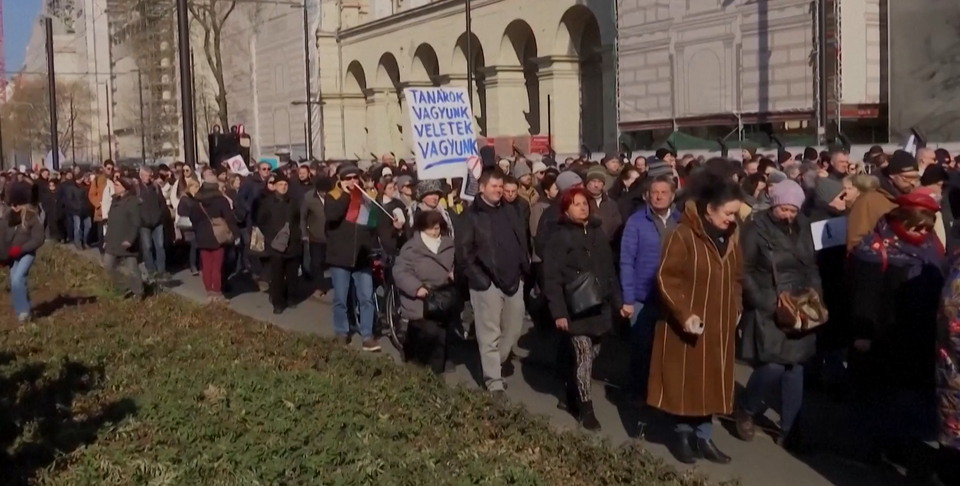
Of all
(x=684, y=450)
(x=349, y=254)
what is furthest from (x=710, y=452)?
(x=349, y=254)

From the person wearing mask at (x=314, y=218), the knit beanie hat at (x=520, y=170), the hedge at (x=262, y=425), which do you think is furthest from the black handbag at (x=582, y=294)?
the knit beanie hat at (x=520, y=170)

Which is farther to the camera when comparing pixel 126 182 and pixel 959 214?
pixel 126 182

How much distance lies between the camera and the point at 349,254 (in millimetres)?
11992

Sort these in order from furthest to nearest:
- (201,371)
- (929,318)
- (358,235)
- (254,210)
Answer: (254,210)
(358,235)
(201,371)
(929,318)

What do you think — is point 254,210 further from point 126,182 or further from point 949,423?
point 949,423

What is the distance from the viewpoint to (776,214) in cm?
771

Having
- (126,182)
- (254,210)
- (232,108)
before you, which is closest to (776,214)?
(254,210)

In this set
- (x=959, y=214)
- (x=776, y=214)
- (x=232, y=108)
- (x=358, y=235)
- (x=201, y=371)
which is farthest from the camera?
(x=232, y=108)

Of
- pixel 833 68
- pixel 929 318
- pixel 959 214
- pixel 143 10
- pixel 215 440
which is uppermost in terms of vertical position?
pixel 143 10

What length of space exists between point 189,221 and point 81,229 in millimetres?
9292

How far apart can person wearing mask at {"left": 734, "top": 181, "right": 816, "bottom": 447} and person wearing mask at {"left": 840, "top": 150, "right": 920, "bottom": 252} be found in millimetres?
577

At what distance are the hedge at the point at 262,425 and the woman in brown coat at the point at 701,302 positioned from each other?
513 mm

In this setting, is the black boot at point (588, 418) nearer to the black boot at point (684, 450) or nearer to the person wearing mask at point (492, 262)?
the person wearing mask at point (492, 262)

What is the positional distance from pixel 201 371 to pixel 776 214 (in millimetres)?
4951
